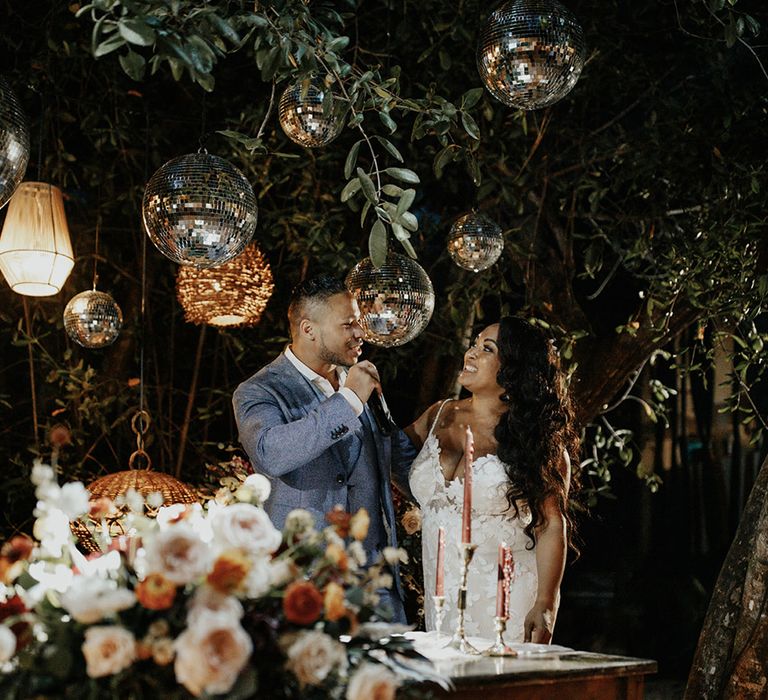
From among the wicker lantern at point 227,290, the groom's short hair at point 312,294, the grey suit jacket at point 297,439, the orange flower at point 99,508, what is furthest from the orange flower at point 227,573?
the wicker lantern at point 227,290

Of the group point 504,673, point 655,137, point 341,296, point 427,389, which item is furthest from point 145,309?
point 504,673

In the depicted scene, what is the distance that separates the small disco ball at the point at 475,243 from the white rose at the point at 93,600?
2.35 m

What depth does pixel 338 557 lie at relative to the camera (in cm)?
158

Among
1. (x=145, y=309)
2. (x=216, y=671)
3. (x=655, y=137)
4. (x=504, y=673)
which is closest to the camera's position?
(x=216, y=671)

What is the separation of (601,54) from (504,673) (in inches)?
142

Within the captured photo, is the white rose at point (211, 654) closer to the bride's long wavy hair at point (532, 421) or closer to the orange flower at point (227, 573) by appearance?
the orange flower at point (227, 573)

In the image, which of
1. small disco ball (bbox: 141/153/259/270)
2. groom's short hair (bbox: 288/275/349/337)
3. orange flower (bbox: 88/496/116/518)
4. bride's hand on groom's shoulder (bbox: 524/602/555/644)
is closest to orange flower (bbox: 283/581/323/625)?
orange flower (bbox: 88/496/116/518)

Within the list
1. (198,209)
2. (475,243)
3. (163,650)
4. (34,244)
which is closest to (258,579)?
(163,650)

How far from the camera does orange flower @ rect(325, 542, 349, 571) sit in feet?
5.19

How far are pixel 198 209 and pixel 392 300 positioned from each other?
62 centimetres

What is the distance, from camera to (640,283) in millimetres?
5594

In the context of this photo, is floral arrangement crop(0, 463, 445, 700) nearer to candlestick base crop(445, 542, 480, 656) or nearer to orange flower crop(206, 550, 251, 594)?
orange flower crop(206, 550, 251, 594)

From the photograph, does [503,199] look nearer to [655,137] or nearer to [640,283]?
[655,137]

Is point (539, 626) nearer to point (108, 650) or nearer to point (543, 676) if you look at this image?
point (543, 676)
